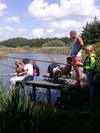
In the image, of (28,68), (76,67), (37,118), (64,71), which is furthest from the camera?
(28,68)

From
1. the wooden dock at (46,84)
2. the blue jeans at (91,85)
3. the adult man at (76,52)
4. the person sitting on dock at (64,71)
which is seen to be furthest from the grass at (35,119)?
the person sitting on dock at (64,71)

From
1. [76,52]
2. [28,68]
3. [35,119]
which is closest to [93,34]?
[28,68]

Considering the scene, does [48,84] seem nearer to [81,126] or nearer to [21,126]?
[81,126]

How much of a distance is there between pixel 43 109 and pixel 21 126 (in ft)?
3.17

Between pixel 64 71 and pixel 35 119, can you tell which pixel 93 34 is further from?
pixel 35 119

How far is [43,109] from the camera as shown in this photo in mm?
6102

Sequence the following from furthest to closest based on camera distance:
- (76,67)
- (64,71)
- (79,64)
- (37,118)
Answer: (64,71)
(76,67)
(79,64)
(37,118)

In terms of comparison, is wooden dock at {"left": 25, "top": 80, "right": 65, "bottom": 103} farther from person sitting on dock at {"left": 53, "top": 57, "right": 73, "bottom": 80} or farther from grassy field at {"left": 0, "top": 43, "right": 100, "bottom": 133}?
grassy field at {"left": 0, "top": 43, "right": 100, "bottom": 133}

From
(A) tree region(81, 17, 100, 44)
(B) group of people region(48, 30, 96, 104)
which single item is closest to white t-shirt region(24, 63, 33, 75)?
(B) group of people region(48, 30, 96, 104)

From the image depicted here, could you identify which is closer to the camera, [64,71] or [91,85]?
[91,85]

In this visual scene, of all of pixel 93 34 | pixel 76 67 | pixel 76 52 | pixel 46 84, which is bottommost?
pixel 46 84

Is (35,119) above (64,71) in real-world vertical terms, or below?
below

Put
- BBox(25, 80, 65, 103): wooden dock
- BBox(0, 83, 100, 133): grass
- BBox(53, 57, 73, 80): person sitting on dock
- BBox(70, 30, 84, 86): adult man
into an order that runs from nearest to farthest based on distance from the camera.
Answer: BBox(0, 83, 100, 133): grass < BBox(70, 30, 84, 86): adult man < BBox(25, 80, 65, 103): wooden dock < BBox(53, 57, 73, 80): person sitting on dock

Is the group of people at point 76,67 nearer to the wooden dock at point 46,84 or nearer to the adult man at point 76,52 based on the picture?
the adult man at point 76,52
